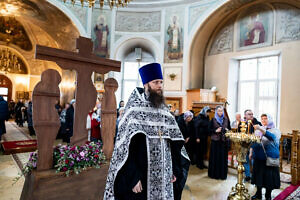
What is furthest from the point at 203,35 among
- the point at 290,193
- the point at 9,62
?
the point at 9,62

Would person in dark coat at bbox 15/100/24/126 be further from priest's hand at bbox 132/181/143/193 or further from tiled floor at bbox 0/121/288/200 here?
priest's hand at bbox 132/181/143/193

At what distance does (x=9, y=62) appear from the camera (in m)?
15.3

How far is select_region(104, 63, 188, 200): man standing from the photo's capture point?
1.79 meters

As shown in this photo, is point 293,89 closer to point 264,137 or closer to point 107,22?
point 264,137

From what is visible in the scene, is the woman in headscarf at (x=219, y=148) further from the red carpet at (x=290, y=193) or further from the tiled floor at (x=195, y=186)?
the red carpet at (x=290, y=193)

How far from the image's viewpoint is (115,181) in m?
1.82

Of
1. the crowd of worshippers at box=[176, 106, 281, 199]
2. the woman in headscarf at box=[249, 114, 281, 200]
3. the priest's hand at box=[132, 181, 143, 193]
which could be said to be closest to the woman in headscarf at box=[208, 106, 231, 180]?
the crowd of worshippers at box=[176, 106, 281, 199]

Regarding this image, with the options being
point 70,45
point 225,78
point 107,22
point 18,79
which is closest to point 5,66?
point 18,79

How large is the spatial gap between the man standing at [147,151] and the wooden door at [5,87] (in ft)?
58.3

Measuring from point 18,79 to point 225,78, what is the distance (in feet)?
49.7

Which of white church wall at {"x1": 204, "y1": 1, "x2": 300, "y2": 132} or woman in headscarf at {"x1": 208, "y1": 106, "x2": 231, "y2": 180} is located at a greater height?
white church wall at {"x1": 204, "y1": 1, "x2": 300, "y2": 132}

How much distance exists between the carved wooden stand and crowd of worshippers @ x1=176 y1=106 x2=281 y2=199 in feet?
7.79

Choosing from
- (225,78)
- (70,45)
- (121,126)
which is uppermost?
(70,45)

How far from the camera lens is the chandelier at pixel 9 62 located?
1497 cm
